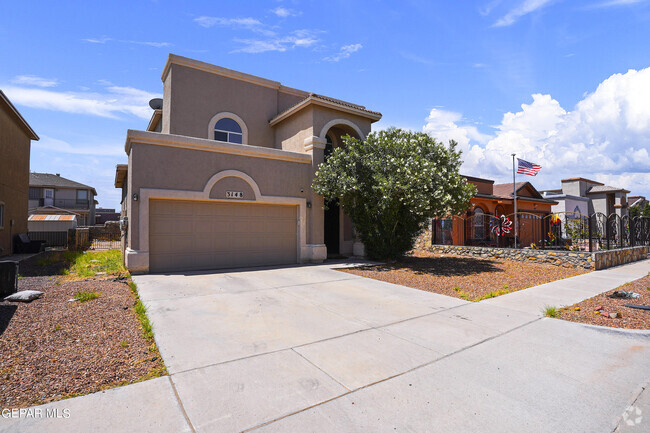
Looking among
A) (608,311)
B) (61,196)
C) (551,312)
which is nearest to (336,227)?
(551,312)

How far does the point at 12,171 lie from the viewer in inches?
701

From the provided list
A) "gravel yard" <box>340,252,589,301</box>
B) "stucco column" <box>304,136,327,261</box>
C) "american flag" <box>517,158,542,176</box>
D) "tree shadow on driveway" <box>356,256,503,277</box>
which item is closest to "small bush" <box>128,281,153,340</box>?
"gravel yard" <box>340,252,589,301</box>

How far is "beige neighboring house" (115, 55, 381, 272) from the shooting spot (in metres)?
11.2

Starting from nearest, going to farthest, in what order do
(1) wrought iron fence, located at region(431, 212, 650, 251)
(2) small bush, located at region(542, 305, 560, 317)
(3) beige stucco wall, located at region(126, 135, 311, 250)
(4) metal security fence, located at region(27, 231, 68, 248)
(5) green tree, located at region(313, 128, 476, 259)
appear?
(2) small bush, located at region(542, 305, 560, 317), (3) beige stucco wall, located at region(126, 135, 311, 250), (5) green tree, located at region(313, 128, 476, 259), (1) wrought iron fence, located at region(431, 212, 650, 251), (4) metal security fence, located at region(27, 231, 68, 248)

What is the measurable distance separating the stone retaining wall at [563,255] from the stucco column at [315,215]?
7.35 meters

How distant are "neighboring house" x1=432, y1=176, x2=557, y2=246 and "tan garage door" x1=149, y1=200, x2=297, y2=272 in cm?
906

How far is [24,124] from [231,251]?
15.6 meters

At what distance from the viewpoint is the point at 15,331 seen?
5352 millimetres

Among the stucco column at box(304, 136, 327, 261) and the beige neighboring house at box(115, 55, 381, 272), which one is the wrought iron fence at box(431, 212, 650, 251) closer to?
the beige neighboring house at box(115, 55, 381, 272)

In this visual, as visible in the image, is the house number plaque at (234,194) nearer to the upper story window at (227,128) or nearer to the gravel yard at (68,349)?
the upper story window at (227,128)

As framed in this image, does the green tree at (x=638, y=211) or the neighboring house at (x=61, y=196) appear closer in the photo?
the green tree at (x=638, y=211)

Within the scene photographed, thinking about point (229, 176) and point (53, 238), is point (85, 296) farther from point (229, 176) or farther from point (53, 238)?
point (53, 238)

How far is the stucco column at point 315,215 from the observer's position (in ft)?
46.5

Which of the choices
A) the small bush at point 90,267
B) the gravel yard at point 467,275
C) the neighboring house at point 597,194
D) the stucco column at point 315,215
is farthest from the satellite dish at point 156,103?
the neighboring house at point 597,194
